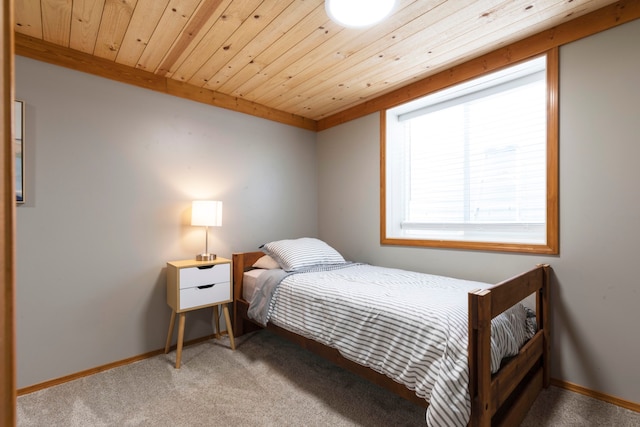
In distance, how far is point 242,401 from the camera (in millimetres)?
1802

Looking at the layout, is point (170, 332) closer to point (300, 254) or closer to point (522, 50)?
point (300, 254)

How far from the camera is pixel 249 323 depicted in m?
2.90

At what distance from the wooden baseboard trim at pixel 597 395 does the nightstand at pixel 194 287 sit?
229 centimetres

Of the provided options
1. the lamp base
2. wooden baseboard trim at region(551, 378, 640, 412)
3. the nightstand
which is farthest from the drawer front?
wooden baseboard trim at region(551, 378, 640, 412)

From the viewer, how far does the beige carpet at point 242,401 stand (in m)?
1.63

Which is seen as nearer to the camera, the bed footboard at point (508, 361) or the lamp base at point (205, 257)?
the bed footboard at point (508, 361)

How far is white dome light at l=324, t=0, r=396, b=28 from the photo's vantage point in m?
1.63

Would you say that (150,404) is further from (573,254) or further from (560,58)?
(560,58)

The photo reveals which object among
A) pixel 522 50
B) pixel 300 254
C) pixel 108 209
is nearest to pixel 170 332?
pixel 108 209

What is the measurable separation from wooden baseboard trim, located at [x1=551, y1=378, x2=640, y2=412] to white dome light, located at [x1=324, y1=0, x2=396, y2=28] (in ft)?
8.04

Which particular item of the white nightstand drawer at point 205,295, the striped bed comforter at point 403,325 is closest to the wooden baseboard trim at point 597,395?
the striped bed comforter at point 403,325

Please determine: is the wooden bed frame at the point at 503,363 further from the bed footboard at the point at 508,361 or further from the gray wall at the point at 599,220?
the gray wall at the point at 599,220

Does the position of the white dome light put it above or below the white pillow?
above

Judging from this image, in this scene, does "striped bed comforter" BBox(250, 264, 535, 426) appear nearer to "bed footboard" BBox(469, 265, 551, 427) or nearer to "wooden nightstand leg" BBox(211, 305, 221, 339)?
"bed footboard" BBox(469, 265, 551, 427)
